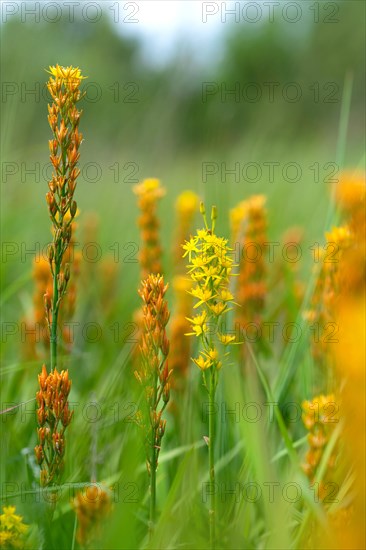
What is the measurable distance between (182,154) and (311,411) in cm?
690

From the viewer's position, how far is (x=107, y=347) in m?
2.66

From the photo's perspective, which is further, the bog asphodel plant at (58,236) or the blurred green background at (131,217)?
the blurred green background at (131,217)

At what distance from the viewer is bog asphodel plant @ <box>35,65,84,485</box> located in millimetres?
1076

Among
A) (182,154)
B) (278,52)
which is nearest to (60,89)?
(182,154)

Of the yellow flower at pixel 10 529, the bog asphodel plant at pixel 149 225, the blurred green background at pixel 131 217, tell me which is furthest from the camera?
the bog asphodel plant at pixel 149 225

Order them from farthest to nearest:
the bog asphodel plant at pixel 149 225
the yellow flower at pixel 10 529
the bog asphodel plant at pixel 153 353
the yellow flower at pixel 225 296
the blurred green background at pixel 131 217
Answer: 1. the bog asphodel plant at pixel 149 225
2. the blurred green background at pixel 131 217
3. the yellow flower at pixel 10 529
4. the yellow flower at pixel 225 296
5. the bog asphodel plant at pixel 153 353

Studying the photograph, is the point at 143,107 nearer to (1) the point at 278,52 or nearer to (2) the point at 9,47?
(2) the point at 9,47

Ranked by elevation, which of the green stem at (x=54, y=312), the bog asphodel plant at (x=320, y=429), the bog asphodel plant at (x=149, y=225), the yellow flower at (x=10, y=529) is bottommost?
the yellow flower at (x=10, y=529)

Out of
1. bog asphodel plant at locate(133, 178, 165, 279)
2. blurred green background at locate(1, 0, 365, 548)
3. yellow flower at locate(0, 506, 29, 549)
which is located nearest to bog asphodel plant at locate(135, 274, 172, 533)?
blurred green background at locate(1, 0, 365, 548)

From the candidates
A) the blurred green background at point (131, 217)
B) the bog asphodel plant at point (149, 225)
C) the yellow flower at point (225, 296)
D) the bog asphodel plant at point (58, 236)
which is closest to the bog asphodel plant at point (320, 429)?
the blurred green background at point (131, 217)

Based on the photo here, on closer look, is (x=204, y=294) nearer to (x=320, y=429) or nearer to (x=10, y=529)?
(x=320, y=429)

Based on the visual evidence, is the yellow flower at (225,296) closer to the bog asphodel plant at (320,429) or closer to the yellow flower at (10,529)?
the bog asphodel plant at (320,429)

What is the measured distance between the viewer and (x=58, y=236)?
3.59 ft

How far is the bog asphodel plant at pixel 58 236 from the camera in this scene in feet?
3.53
